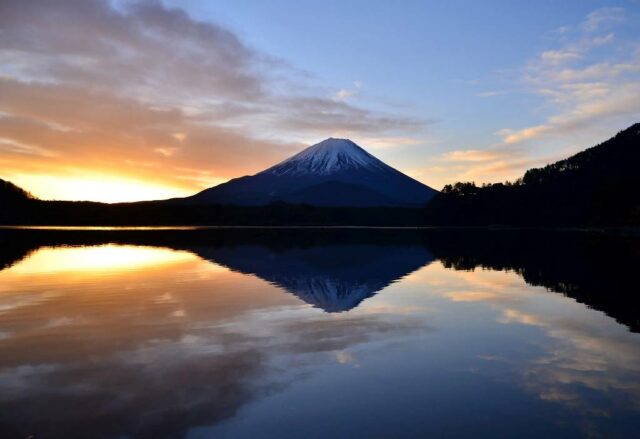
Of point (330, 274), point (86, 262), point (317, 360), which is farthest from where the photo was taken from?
point (86, 262)

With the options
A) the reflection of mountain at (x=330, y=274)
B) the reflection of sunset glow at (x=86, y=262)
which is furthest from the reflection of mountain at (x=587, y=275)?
the reflection of sunset glow at (x=86, y=262)

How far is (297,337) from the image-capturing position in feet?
54.3

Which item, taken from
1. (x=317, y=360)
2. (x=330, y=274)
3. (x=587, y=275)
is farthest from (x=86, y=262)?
(x=587, y=275)

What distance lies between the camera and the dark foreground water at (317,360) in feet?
32.0

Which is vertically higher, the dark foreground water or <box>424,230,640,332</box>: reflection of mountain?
<box>424,230,640,332</box>: reflection of mountain

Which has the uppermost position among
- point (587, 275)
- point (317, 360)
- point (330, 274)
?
point (587, 275)

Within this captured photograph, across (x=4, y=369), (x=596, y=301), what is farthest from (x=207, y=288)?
(x=596, y=301)

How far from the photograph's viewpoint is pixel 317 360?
13844mm

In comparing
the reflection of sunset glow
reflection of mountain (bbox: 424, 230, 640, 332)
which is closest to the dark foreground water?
reflection of mountain (bbox: 424, 230, 640, 332)

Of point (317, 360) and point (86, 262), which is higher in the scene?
point (86, 262)

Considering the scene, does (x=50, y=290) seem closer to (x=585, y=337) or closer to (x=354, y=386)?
(x=354, y=386)

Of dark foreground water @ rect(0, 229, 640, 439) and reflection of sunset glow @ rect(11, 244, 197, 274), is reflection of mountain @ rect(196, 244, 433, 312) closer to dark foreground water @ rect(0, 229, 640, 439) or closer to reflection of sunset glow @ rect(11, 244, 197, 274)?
dark foreground water @ rect(0, 229, 640, 439)

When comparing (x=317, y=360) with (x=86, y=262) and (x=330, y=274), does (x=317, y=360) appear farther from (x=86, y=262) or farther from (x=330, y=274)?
(x=86, y=262)

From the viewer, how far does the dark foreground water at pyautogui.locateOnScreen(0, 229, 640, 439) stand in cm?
974
